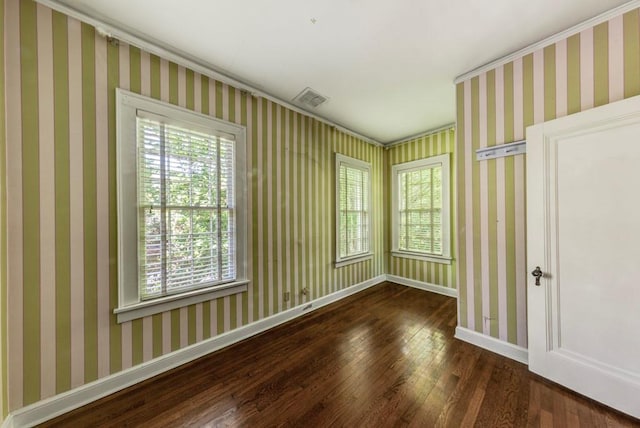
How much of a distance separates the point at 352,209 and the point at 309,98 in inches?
74.1

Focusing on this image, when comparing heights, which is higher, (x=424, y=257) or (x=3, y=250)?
(x=3, y=250)

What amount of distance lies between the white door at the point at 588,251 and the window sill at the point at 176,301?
270 centimetres

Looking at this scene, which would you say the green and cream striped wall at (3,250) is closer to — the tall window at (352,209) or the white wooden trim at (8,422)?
the white wooden trim at (8,422)

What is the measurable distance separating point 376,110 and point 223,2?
2.15m

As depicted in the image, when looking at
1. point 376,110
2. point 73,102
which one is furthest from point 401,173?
point 73,102

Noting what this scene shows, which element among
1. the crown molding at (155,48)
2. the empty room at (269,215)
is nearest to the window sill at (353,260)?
the empty room at (269,215)

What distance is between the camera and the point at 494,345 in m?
2.25

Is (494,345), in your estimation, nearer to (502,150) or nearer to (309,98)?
(502,150)

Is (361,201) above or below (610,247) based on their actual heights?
above

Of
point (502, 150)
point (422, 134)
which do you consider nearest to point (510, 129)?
point (502, 150)

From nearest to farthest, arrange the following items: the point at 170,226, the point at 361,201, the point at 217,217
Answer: the point at 170,226 < the point at 217,217 < the point at 361,201

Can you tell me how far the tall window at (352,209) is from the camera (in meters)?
3.73

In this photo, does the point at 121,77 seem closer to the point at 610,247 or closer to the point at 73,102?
the point at 73,102

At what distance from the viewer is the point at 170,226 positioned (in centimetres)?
204
